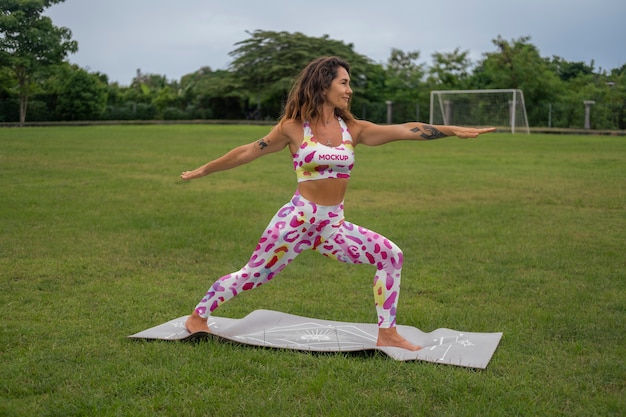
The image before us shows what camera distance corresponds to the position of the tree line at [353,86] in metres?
41.6

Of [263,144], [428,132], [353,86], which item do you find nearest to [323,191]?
[263,144]

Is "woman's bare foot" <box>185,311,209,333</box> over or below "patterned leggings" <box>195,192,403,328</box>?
below

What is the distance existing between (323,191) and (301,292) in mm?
2435

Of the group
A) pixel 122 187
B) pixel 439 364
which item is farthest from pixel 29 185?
pixel 439 364

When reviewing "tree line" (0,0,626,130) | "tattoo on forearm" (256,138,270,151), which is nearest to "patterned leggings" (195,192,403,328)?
"tattoo on forearm" (256,138,270,151)

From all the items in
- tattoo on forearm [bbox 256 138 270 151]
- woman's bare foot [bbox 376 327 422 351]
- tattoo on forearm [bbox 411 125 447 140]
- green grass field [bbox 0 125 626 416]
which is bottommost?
green grass field [bbox 0 125 626 416]

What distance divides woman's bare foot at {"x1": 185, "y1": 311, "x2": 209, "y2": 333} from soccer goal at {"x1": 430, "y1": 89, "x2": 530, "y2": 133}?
36648 mm

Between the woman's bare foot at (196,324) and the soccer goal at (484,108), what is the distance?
120ft

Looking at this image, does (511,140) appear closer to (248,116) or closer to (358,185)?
(358,185)

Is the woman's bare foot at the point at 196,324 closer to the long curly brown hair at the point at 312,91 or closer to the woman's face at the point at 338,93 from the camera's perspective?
the long curly brown hair at the point at 312,91

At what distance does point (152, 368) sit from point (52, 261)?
422 cm

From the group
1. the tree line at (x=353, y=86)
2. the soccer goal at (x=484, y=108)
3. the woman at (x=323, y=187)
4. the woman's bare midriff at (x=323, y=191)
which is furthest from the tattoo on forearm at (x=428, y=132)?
the soccer goal at (x=484, y=108)

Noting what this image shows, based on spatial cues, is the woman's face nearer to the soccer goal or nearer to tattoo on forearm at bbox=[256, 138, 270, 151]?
tattoo on forearm at bbox=[256, 138, 270, 151]

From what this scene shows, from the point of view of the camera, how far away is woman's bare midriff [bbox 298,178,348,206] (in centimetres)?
554
